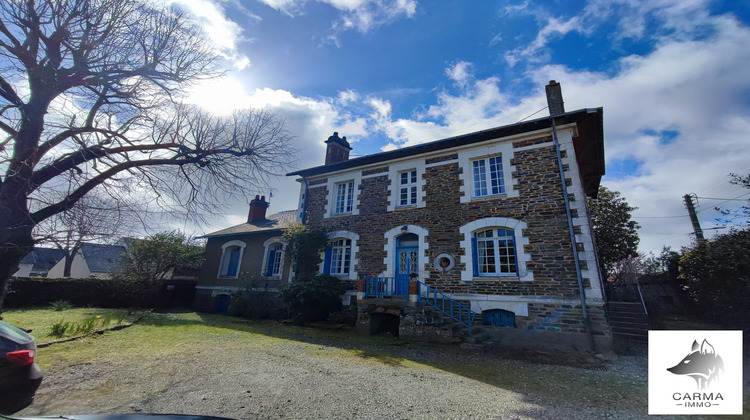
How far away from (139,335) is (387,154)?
32.1 feet

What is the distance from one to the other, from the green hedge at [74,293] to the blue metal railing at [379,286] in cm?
1270

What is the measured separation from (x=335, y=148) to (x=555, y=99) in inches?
388

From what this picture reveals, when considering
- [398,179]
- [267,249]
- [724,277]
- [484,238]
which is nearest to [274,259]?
[267,249]

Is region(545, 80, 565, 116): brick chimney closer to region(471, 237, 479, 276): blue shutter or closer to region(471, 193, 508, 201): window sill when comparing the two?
region(471, 193, 508, 201): window sill

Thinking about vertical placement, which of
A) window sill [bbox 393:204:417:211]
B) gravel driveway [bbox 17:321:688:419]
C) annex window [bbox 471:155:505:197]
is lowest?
gravel driveway [bbox 17:321:688:419]

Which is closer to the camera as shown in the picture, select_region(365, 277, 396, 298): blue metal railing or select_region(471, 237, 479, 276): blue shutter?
select_region(471, 237, 479, 276): blue shutter

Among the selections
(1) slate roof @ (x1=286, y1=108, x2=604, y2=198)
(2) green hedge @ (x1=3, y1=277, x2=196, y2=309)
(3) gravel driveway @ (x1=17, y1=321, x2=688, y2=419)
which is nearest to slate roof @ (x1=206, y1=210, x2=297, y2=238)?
(2) green hedge @ (x1=3, y1=277, x2=196, y2=309)

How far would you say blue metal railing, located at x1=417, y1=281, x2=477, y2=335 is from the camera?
8820 millimetres

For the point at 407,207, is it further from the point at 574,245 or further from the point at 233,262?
Result: the point at 233,262

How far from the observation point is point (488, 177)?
1045 centimetres

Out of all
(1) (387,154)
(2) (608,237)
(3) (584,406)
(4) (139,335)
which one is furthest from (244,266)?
(2) (608,237)

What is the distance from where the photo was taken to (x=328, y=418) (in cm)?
370

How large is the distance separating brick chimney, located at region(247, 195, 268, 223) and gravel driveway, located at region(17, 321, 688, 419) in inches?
488

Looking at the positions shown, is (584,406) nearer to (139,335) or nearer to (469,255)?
(469,255)
